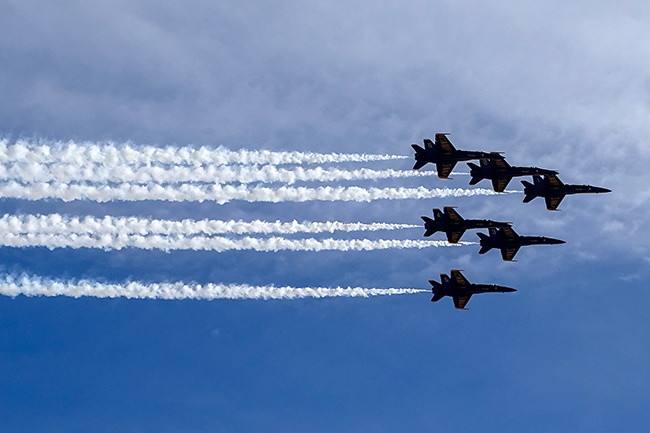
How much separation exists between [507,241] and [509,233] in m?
1.21

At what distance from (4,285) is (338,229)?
3749cm

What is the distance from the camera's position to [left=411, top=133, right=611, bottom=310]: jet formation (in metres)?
101

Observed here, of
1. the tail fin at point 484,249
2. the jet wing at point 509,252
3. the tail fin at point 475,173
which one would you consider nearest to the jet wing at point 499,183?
the tail fin at point 475,173

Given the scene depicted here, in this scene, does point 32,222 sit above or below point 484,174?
below

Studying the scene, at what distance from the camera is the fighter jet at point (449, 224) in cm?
10481

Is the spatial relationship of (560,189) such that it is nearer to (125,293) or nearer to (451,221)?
(451,221)

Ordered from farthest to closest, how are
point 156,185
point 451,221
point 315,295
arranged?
point 451,221, point 315,295, point 156,185

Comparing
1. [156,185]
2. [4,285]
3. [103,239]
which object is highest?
[156,185]

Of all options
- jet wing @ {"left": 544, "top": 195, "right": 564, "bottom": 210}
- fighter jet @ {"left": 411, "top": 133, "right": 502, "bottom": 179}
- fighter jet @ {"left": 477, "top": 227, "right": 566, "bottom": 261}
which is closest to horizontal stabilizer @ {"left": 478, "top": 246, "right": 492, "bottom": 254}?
fighter jet @ {"left": 477, "top": 227, "right": 566, "bottom": 261}

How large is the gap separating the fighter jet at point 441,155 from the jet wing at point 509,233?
1282 centimetres

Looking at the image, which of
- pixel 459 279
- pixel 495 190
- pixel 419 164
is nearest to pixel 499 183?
pixel 495 190

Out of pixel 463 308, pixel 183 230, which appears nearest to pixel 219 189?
pixel 183 230

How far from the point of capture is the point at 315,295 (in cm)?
9794

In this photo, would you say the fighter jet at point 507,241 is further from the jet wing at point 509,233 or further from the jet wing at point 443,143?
the jet wing at point 443,143
